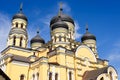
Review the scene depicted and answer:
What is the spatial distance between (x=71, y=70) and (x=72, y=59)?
143cm

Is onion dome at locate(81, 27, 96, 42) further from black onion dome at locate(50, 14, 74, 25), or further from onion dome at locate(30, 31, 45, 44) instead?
onion dome at locate(30, 31, 45, 44)

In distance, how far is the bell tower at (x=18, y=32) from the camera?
29.0 m

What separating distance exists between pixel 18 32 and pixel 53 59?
649 centimetres

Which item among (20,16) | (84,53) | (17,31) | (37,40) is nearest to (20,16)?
(20,16)

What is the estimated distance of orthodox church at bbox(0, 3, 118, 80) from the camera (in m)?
24.9

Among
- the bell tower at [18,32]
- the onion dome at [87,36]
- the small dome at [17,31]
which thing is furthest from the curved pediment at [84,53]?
the small dome at [17,31]

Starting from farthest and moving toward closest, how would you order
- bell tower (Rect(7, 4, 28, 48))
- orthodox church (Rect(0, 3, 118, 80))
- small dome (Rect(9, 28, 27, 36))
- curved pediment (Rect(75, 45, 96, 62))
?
small dome (Rect(9, 28, 27, 36)) < bell tower (Rect(7, 4, 28, 48)) < curved pediment (Rect(75, 45, 96, 62)) < orthodox church (Rect(0, 3, 118, 80))

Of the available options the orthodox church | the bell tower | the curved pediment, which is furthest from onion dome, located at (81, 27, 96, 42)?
the bell tower

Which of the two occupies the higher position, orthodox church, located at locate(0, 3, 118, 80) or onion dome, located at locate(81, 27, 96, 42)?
onion dome, located at locate(81, 27, 96, 42)

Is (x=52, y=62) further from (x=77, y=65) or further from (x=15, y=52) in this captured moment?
(x=15, y=52)

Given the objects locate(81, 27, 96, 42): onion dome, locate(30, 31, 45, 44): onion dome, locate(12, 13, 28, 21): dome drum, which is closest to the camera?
locate(12, 13, 28, 21): dome drum

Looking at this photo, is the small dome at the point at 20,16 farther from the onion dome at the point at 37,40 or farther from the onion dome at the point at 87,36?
the onion dome at the point at 87,36

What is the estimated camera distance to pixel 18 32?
1153 inches


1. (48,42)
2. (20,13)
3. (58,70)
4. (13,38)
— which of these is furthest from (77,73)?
(20,13)
